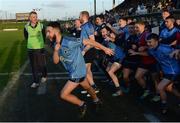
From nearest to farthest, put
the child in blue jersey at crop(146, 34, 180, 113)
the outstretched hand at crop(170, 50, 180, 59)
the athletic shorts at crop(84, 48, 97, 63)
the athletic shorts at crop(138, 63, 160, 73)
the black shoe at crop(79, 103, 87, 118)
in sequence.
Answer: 1. the black shoe at crop(79, 103, 87, 118)
2. the outstretched hand at crop(170, 50, 180, 59)
3. the child in blue jersey at crop(146, 34, 180, 113)
4. the athletic shorts at crop(138, 63, 160, 73)
5. the athletic shorts at crop(84, 48, 97, 63)

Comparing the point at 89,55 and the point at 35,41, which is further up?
the point at 35,41

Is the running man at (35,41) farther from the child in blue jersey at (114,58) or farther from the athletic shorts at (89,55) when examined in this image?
the athletic shorts at (89,55)

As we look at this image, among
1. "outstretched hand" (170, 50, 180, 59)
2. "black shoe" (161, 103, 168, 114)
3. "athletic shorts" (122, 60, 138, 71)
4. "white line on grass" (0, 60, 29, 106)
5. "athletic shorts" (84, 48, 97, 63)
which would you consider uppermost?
"outstretched hand" (170, 50, 180, 59)

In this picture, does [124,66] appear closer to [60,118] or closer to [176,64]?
[176,64]

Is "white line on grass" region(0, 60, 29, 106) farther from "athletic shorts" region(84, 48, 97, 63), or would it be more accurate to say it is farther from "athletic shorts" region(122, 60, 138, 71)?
"athletic shorts" region(122, 60, 138, 71)

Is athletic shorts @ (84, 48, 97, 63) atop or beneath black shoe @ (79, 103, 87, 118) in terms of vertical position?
atop

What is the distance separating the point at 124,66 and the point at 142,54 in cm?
103

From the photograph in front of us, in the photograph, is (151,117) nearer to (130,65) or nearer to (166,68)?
(166,68)

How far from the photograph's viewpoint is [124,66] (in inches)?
434

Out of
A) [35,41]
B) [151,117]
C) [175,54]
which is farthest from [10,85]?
[175,54]

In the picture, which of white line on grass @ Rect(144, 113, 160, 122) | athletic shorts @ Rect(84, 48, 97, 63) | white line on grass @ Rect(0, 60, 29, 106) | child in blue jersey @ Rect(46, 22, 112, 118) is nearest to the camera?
white line on grass @ Rect(144, 113, 160, 122)

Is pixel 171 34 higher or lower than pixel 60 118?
higher

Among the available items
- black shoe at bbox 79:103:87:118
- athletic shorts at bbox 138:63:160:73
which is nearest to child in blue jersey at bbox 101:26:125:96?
athletic shorts at bbox 138:63:160:73

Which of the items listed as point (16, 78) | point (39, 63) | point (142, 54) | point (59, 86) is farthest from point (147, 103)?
Answer: point (16, 78)
